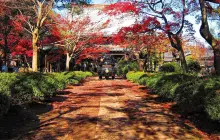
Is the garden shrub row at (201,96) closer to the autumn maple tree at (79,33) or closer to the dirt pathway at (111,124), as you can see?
the dirt pathway at (111,124)

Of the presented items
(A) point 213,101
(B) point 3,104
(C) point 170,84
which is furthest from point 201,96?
(B) point 3,104

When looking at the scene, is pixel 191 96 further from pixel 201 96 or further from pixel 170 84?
pixel 170 84

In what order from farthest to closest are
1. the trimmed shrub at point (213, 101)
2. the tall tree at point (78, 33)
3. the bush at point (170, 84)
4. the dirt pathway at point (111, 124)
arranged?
the tall tree at point (78, 33) < the bush at point (170, 84) < the dirt pathway at point (111, 124) < the trimmed shrub at point (213, 101)

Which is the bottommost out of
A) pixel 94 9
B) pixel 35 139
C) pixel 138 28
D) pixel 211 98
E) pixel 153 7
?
pixel 35 139

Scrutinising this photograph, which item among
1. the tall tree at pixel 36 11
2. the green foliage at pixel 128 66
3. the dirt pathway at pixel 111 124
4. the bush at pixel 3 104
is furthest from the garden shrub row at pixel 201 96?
the green foliage at pixel 128 66

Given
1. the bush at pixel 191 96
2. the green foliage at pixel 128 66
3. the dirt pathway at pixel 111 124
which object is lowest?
the dirt pathway at pixel 111 124

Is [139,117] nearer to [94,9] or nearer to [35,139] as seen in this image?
[35,139]

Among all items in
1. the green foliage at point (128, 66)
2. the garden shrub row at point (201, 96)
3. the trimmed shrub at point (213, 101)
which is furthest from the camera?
the green foliage at point (128, 66)

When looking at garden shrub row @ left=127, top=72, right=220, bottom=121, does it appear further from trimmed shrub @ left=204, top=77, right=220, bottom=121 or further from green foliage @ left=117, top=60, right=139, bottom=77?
green foliage @ left=117, top=60, right=139, bottom=77


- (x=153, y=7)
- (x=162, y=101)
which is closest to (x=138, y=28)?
(x=153, y=7)

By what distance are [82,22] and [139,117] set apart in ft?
60.5

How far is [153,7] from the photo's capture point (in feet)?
46.8

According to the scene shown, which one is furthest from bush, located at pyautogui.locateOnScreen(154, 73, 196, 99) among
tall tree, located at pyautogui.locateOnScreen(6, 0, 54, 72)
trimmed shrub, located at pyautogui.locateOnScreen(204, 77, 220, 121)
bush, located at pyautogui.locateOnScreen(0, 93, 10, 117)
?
tall tree, located at pyautogui.locateOnScreen(6, 0, 54, 72)

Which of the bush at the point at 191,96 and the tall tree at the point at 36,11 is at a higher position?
the tall tree at the point at 36,11
